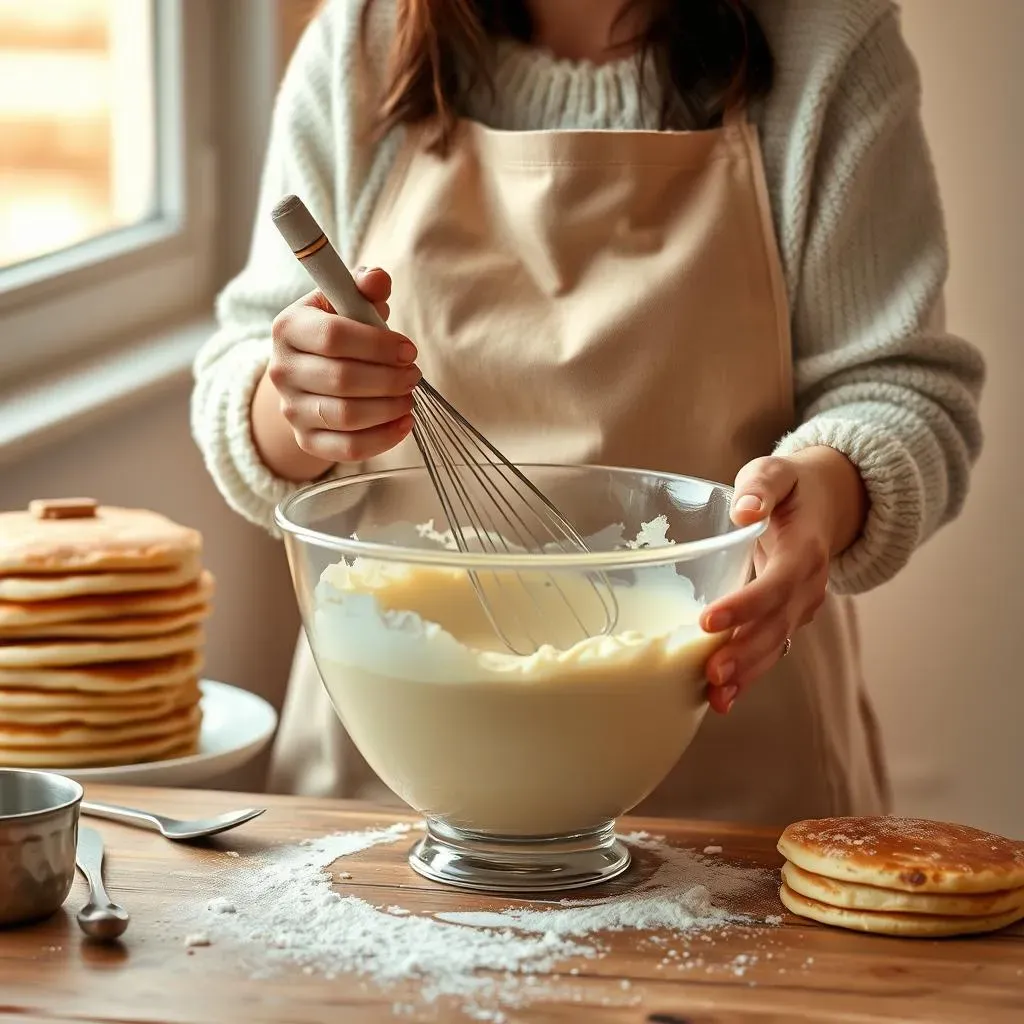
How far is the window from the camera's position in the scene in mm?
1513

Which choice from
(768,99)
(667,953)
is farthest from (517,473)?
(768,99)

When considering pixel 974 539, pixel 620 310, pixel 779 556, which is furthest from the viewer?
pixel 974 539

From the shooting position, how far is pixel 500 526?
0.97 meters

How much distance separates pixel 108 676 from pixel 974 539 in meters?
1.16

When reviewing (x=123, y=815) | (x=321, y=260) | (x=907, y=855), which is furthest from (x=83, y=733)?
(x=907, y=855)

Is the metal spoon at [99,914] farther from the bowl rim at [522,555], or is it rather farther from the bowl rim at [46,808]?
the bowl rim at [522,555]

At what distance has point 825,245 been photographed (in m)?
1.12

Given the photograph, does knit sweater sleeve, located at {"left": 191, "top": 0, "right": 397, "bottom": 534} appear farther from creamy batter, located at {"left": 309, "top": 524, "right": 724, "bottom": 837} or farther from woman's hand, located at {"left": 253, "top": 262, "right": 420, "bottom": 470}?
creamy batter, located at {"left": 309, "top": 524, "right": 724, "bottom": 837}

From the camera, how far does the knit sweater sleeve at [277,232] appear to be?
3.81ft

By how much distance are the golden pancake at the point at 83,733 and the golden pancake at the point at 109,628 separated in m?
0.07

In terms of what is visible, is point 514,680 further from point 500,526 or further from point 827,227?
point 827,227

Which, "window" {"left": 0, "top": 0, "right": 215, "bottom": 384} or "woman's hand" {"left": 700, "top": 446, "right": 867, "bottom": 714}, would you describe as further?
"window" {"left": 0, "top": 0, "right": 215, "bottom": 384}

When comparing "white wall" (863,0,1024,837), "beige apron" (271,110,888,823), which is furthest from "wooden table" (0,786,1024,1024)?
"white wall" (863,0,1024,837)

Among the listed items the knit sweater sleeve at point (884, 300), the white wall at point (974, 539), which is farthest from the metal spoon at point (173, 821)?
the white wall at point (974, 539)
